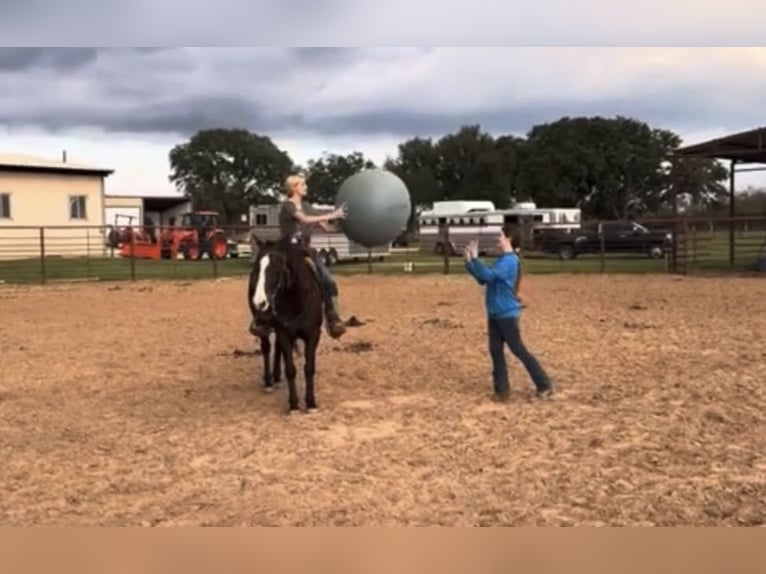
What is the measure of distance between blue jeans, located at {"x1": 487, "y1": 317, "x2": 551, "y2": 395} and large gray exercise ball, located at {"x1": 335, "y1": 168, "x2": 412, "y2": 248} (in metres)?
2.89

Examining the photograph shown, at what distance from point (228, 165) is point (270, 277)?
8655cm

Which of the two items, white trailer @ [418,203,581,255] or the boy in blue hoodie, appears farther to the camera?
white trailer @ [418,203,581,255]

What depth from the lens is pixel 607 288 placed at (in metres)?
17.0

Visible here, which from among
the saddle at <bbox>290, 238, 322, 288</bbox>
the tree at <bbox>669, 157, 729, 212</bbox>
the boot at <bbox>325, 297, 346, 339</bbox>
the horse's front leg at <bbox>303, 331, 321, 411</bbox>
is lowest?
the horse's front leg at <bbox>303, 331, 321, 411</bbox>

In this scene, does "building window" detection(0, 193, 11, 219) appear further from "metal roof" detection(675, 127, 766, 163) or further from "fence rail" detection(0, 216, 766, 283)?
"metal roof" detection(675, 127, 766, 163)

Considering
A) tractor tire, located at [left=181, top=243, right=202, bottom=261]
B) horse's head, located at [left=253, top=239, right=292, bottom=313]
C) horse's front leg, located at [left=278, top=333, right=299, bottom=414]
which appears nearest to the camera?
horse's head, located at [left=253, top=239, right=292, bottom=313]

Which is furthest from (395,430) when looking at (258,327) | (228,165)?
(228,165)

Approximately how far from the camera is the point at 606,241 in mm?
29922

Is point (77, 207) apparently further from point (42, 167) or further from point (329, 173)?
point (329, 173)

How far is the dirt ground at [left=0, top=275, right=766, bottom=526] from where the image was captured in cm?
417

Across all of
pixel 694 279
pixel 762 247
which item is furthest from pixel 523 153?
pixel 694 279

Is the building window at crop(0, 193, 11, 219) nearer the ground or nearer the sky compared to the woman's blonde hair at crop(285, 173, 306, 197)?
nearer the sky

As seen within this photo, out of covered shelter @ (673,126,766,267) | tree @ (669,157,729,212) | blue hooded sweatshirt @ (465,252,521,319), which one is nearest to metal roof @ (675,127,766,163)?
covered shelter @ (673,126,766,267)

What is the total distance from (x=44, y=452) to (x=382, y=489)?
235cm
